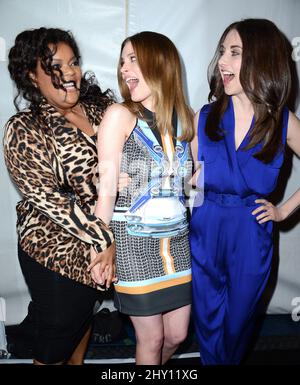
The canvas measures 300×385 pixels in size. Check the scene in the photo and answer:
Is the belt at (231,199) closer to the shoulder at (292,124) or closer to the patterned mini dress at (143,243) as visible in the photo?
the patterned mini dress at (143,243)

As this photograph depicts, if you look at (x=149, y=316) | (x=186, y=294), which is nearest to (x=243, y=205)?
(x=186, y=294)

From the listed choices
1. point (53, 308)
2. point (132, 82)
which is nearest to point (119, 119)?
point (132, 82)

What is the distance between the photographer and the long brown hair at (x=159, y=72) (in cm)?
189

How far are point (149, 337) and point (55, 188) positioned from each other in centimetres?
77

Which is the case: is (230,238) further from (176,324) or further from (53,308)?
(53,308)

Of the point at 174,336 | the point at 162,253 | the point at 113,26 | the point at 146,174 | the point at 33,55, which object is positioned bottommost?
the point at 174,336

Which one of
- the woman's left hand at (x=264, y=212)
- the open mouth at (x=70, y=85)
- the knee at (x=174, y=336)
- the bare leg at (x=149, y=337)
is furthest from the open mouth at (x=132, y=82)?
the knee at (x=174, y=336)

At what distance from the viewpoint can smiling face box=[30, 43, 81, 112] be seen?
1.93 m

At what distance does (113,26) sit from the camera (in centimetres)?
299

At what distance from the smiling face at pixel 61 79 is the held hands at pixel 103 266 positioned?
2.14ft

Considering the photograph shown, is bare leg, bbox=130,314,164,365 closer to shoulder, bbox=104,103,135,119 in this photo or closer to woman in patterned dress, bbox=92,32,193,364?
woman in patterned dress, bbox=92,32,193,364

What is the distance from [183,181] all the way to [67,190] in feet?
1.69

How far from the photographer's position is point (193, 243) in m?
2.21
